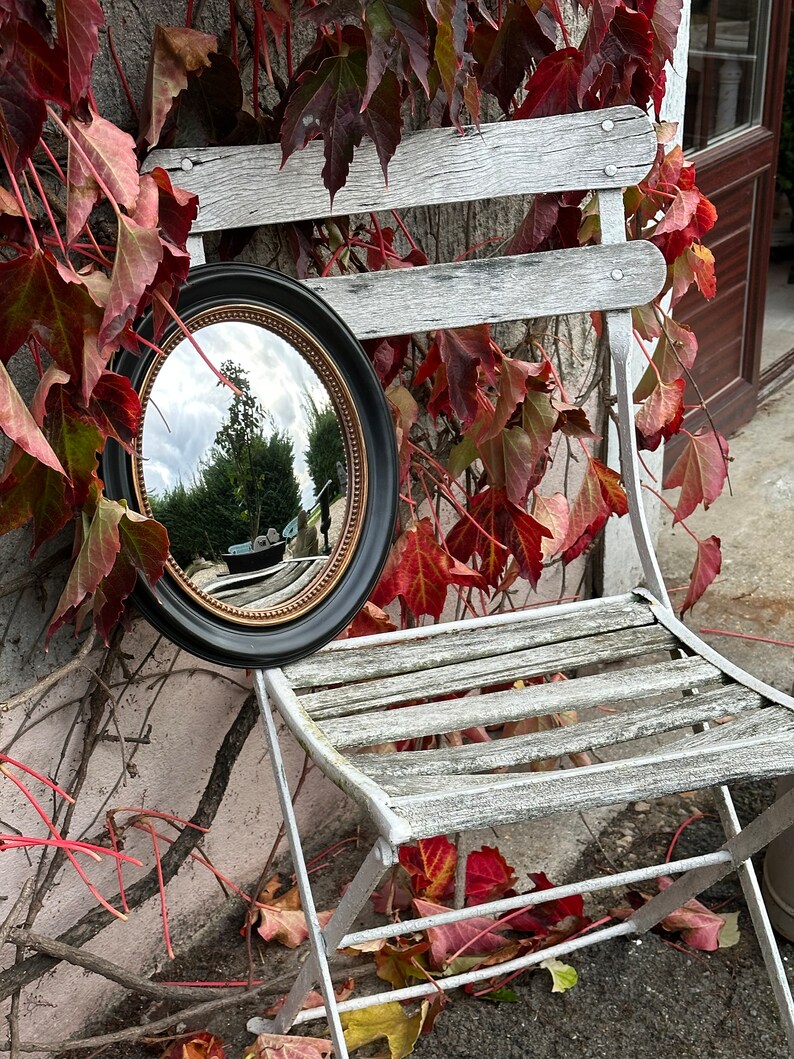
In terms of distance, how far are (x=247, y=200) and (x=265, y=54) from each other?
189mm

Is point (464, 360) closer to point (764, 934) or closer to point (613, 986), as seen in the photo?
point (764, 934)

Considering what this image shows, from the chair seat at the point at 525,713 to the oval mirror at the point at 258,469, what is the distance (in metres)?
0.10

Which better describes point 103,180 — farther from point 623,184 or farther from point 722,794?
point 722,794

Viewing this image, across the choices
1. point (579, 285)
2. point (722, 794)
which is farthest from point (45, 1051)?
point (579, 285)

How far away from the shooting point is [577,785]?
1285 mm

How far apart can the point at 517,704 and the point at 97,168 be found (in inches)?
32.8

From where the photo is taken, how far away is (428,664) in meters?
1.63

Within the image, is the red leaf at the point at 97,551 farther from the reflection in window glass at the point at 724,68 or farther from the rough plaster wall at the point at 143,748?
the reflection in window glass at the point at 724,68

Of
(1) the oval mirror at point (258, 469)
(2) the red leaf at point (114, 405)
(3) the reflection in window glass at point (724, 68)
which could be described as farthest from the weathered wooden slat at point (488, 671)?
(3) the reflection in window glass at point (724, 68)

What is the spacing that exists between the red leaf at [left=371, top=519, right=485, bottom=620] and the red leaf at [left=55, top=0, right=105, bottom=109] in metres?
0.85

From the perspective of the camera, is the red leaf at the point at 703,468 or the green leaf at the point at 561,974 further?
the red leaf at the point at 703,468

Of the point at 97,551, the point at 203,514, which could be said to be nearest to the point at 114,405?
the point at 97,551

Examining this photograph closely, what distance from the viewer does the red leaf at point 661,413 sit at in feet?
6.61

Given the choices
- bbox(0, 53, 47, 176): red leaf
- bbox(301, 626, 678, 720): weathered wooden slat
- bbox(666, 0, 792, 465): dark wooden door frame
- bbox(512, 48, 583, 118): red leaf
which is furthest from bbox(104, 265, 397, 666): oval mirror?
bbox(666, 0, 792, 465): dark wooden door frame
